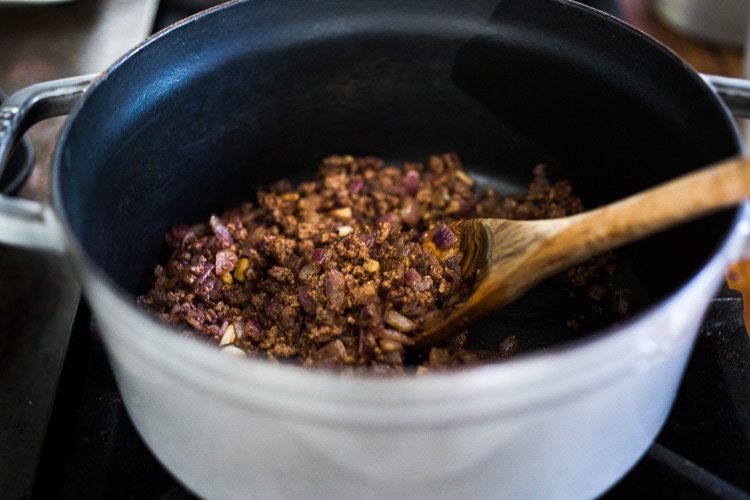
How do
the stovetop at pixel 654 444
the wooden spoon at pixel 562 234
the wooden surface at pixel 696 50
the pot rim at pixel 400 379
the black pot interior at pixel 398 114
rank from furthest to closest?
1. the wooden surface at pixel 696 50
2. the black pot interior at pixel 398 114
3. the stovetop at pixel 654 444
4. the wooden spoon at pixel 562 234
5. the pot rim at pixel 400 379

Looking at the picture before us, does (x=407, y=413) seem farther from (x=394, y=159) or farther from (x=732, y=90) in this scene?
(x=394, y=159)

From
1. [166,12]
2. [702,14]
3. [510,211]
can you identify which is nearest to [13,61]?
[166,12]

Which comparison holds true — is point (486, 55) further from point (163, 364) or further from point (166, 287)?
point (163, 364)

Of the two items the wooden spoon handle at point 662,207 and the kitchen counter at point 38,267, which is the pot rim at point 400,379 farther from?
the kitchen counter at point 38,267

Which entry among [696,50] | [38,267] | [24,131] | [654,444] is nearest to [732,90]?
[654,444]

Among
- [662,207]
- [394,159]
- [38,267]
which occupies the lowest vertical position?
[38,267]

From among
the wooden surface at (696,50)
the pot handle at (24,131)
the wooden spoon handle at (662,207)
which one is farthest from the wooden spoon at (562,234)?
the wooden surface at (696,50)
